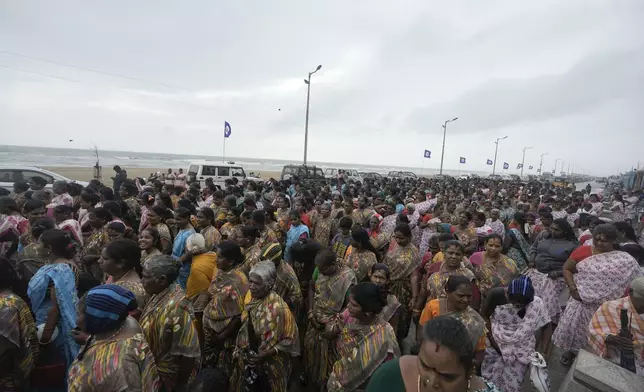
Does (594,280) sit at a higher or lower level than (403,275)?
higher

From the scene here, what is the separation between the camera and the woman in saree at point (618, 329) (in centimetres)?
275

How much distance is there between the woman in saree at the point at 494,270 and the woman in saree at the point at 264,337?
8.66ft

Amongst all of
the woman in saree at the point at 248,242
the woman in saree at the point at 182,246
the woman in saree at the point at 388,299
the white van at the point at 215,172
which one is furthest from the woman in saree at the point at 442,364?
the white van at the point at 215,172

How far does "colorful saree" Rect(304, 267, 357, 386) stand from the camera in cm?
340

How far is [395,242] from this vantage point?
496 centimetres

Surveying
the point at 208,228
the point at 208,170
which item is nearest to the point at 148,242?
the point at 208,228

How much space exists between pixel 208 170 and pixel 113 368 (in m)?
16.5

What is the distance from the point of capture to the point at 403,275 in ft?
14.7

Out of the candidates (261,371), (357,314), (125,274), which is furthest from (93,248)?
(357,314)

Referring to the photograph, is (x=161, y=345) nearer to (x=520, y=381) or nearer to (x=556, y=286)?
(x=520, y=381)

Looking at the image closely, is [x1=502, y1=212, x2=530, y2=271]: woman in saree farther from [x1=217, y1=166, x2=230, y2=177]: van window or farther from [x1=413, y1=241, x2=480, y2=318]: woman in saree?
[x1=217, y1=166, x2=230, y2=177]: van window

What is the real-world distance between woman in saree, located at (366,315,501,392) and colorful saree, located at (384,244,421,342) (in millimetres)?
2874

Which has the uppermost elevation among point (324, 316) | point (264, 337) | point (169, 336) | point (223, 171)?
point (223, 171)

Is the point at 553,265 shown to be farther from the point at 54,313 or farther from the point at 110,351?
the point at 54,313
